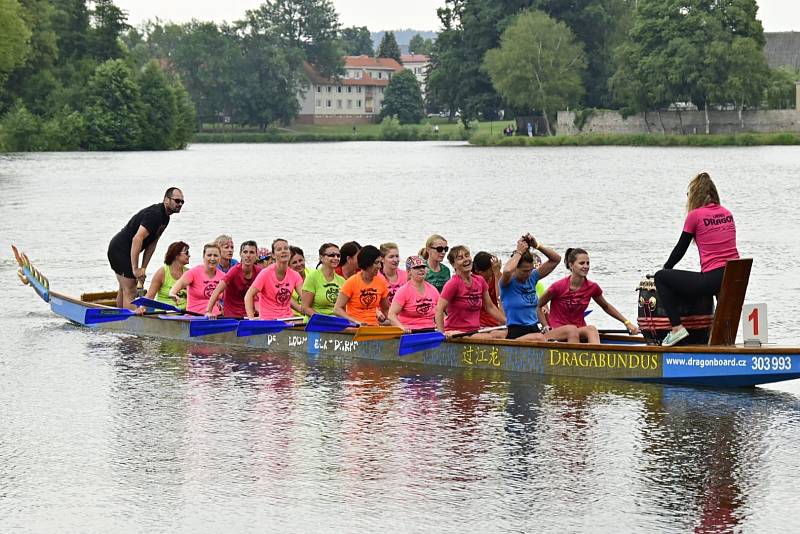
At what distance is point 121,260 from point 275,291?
9.01 feet

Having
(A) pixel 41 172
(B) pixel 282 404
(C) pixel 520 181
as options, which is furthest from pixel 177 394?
(A) pixel 41 172

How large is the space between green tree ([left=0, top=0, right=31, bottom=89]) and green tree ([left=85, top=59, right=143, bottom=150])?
1293 centimetres

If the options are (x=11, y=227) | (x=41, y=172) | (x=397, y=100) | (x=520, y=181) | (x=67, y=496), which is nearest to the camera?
(x=67, y=496)

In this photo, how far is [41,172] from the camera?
75.8 metres

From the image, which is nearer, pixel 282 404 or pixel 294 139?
pixel 282 404

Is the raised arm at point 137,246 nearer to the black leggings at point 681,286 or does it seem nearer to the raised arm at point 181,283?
the raised arm at point 181,283

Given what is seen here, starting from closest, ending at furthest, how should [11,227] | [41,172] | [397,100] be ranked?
[11,227] < [41,172] < [397,100]

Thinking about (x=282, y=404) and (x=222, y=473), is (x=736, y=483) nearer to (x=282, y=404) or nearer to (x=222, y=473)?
(x=222, y=473)

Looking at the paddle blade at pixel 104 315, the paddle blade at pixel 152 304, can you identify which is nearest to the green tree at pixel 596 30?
the paddle blade at pixel 104 315

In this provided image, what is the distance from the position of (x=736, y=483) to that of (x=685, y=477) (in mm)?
387

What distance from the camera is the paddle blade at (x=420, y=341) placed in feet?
51.9

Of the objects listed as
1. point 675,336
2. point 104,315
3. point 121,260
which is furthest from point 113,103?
point 675,336

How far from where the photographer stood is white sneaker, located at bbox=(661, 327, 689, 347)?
14273 millimetres

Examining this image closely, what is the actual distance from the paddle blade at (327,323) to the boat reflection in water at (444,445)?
387mm
